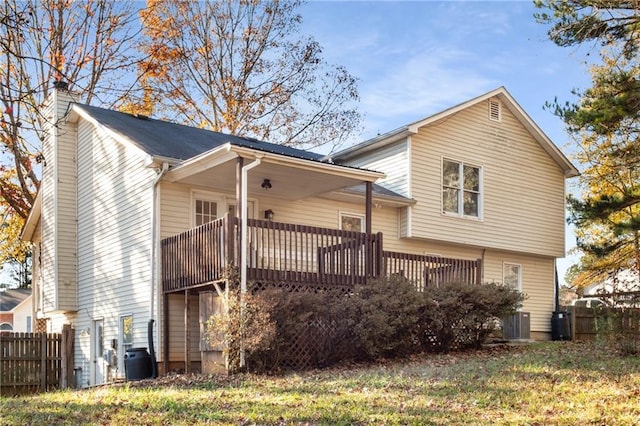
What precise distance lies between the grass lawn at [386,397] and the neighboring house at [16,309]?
36.0 m

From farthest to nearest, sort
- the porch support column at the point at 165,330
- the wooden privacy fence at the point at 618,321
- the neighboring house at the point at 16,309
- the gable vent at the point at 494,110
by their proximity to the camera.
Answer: the neighboring house at the point at 16,309, the gable vent at the point at 494,110, the porch support column at the point at 165,330, the wooden privacy fence at the point at 618,321

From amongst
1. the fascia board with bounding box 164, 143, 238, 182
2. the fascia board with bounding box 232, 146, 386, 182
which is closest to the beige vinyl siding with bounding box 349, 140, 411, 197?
the fascia board with bounding box 232, 146, 386, 182

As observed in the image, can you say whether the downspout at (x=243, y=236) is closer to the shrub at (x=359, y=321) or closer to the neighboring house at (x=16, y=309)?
the shrub at (x=359, y=321)

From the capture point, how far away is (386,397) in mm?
9578

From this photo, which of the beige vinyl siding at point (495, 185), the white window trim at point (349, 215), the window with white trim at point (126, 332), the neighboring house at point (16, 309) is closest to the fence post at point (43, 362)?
the window with white trim at point (126, 332)

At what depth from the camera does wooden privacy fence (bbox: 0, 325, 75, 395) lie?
1680 centimetres

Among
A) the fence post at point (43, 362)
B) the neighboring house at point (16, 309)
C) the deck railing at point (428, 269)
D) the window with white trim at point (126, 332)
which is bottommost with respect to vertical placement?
the neighboring house at point (16, 309)

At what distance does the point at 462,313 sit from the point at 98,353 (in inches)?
351

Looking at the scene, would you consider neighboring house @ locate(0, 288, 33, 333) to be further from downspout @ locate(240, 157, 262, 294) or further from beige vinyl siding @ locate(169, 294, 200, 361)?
downspout @ locate(240, 157, 262, 294)

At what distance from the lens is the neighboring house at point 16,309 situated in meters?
45.1

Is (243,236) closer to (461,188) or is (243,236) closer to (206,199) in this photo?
(206,199)

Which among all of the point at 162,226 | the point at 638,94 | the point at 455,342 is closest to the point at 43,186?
the point at 162,226

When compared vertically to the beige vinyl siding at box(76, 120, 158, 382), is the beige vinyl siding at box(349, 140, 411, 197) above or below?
above

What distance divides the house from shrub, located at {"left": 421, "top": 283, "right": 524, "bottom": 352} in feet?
4.28
